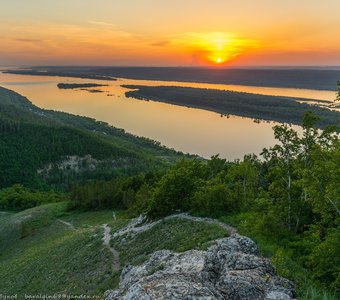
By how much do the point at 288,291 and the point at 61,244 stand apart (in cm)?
3453

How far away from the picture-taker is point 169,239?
1238 inches

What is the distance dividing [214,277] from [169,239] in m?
11.6

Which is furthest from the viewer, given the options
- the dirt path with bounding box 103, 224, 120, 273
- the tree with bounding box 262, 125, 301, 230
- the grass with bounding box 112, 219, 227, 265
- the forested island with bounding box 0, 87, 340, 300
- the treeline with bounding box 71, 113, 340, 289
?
the tree with bounding box 262, 125, 301, 230

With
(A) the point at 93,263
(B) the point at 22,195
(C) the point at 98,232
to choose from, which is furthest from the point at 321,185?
(B) the point at 22,195

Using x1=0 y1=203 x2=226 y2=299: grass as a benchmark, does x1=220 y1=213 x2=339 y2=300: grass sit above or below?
above

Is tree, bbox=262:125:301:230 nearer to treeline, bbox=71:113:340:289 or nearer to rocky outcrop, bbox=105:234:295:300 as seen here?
treeline, bbox=71:113:340:289

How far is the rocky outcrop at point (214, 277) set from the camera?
16.8m

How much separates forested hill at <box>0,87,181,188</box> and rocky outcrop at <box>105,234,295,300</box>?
13481 centimetres

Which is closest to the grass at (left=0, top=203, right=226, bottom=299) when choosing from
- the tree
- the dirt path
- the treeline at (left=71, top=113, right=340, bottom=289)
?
the dirt path

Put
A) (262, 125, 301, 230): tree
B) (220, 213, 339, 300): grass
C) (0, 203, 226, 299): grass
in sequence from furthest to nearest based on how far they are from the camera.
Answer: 1. (262, 125, 301, 230): tree
2. (0, 203, 226, 299): grass
3. (220, 213, 339, 300): grass

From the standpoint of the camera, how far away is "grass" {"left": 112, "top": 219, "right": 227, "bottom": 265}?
27.8 metres

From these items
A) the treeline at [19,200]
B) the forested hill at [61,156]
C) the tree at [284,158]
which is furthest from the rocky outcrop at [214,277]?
the forested hill at [61,156]

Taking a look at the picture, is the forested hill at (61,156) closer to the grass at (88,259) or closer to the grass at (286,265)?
the grass at (88,259)

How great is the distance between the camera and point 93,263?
34094 millimetres
